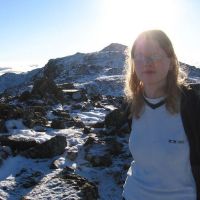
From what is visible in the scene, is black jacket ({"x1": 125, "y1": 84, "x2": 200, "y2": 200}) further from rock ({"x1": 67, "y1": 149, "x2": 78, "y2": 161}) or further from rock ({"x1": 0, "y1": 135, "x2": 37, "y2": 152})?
rock ({"x1": 0, "y1": 135, "x2": 37, "y2": 152})

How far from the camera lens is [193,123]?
308 centimetres

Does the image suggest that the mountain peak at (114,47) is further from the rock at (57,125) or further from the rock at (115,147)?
the rock at (115,147)

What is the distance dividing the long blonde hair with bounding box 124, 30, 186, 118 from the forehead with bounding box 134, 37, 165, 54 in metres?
0.02

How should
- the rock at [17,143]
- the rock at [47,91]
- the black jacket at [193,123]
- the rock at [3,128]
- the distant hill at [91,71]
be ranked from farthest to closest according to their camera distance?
the distant hill at [91,71]
the rock at [47,91]
the rock at [3,128]
the rock at [17,143]
the black jacket at [193,123]

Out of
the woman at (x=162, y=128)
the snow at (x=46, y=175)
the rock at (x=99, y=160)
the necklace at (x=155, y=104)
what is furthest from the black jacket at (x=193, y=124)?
the rock at (x=99, y=160)

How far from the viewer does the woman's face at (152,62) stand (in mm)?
3344

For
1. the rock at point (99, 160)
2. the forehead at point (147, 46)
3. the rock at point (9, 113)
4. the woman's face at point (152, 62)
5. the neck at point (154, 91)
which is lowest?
the rock at point (99, 160)

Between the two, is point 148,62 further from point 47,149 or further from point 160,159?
point 47,149

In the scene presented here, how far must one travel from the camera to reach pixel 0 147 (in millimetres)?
13539

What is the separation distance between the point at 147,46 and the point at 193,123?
0.77 m

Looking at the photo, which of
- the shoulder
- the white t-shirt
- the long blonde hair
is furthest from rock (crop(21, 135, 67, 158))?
the shoulder

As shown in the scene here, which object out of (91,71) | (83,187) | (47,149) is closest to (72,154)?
(47,149)

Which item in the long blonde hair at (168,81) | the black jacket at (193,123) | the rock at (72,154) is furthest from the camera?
the rock at (72,154)

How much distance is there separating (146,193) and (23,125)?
1507 cm
